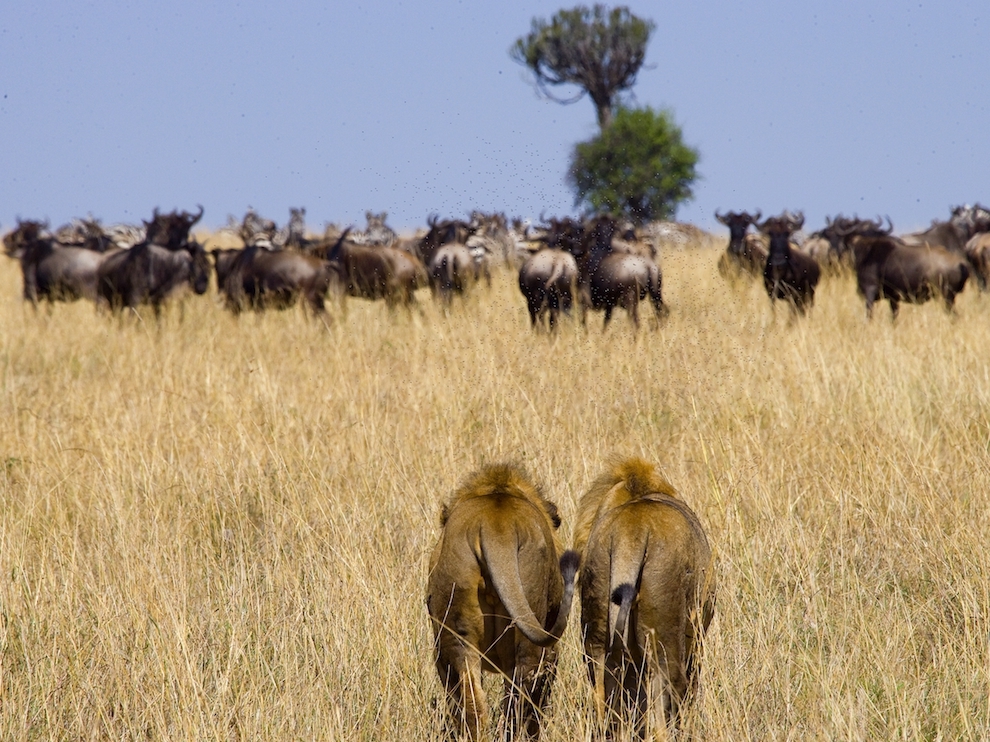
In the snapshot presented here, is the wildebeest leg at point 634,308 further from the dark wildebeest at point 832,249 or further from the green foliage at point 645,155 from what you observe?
the green foliage at point 645,155

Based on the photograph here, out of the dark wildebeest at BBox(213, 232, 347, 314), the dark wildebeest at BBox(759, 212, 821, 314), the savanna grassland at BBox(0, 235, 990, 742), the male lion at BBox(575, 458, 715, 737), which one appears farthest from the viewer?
the dark wildebeest at BBox(213, 232, 347, 314)

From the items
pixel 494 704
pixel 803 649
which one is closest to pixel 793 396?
pixel 803 649

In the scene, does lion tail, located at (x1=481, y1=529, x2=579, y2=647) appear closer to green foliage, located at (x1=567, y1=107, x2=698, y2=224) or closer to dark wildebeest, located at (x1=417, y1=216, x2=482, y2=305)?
dark wildebeest, located at (x1=417, y1=216, x2=482, y2=305)

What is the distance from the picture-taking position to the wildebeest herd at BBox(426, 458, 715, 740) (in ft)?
10.2

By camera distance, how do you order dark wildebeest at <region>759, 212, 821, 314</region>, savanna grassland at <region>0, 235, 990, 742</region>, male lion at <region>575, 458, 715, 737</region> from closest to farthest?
male lion at <region>575, 458, 715, 737</region>
savanna grassland at <region>0, 235, 990, 742</region>
dark wildebeest at <region>759, 212, 821, 314</region>

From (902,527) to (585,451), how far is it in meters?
1.69

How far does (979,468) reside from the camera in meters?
5.29

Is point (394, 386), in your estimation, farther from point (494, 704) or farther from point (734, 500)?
point (494, 704)

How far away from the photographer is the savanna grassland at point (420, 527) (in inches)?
139

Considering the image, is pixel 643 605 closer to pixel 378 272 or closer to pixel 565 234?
pixel 565 234

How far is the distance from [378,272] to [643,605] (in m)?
13.6

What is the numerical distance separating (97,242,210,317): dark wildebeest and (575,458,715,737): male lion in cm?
1348

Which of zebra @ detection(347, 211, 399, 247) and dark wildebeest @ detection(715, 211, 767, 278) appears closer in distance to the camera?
dark wildebeest @ detection(715, 211, 767, 278)

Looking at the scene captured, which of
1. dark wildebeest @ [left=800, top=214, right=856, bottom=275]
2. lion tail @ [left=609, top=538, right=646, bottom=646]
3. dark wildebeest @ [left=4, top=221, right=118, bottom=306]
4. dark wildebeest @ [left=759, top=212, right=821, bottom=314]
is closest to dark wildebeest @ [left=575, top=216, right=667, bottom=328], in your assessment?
dark wildebeest @ [left=759, top=212, right=821, bottom=314]
